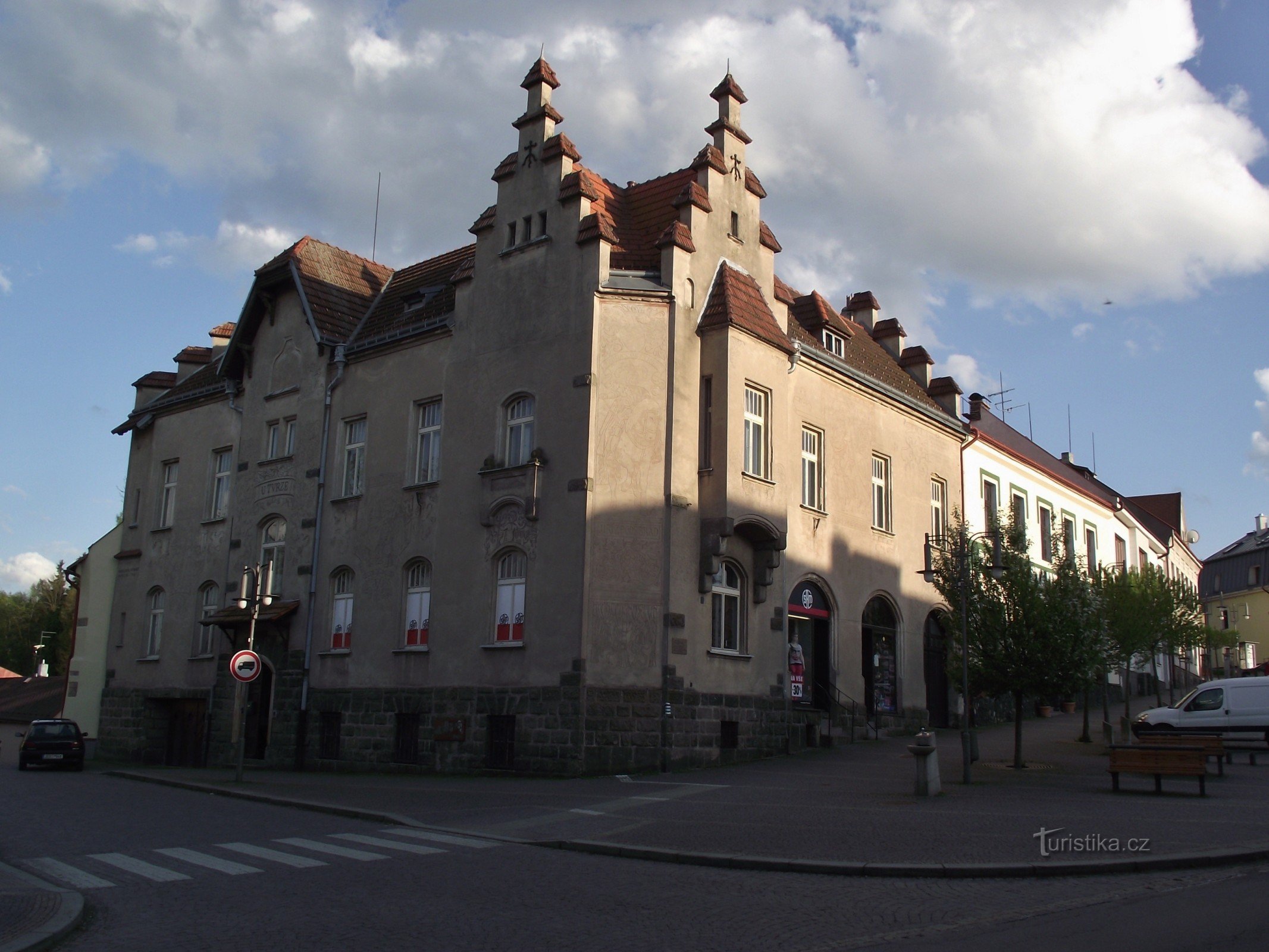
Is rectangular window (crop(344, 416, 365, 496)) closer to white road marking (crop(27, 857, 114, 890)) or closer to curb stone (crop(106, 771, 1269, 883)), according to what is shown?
white road marking (crop(27, 857, 114, 890))

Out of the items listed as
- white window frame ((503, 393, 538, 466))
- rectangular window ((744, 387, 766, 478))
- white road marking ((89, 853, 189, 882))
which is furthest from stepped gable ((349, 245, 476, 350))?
white road marking ((89, 853, 189, 882))

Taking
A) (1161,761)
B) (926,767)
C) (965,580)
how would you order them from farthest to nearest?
1. (965,580)
2. (926,767)
3. (1161,761)

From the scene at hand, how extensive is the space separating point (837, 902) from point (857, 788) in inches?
332

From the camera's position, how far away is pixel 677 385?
22797 millimetres

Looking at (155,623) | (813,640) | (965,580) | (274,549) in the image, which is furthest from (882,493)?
(155,623)

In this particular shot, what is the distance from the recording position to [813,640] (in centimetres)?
2706

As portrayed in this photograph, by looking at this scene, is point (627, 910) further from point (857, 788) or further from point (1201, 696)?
point (1201, 696)

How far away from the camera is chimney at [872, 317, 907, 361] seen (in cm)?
3547

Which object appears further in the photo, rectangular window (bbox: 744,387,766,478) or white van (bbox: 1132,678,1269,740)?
white van (bbox: 1132,678,1269,740)

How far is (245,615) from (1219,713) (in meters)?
23.6

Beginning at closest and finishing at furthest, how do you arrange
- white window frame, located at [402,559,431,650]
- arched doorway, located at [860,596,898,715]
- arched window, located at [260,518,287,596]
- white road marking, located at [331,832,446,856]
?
1. white road marking, located at [331,832,446,856]
2. white window frame, located at [402,559,431,650]
3. arched doorway, located at [860,596,898,715]
4. arched window, located at [260,518,287,596]

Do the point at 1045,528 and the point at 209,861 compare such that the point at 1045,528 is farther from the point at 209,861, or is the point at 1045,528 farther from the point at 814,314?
the point at 209,861

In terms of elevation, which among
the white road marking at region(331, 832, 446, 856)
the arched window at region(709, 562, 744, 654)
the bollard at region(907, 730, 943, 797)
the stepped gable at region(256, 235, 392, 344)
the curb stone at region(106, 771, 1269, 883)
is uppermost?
the stepped gable at region(256, 235, 392, 344)

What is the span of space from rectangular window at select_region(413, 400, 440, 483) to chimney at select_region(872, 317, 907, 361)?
51.7 ft
